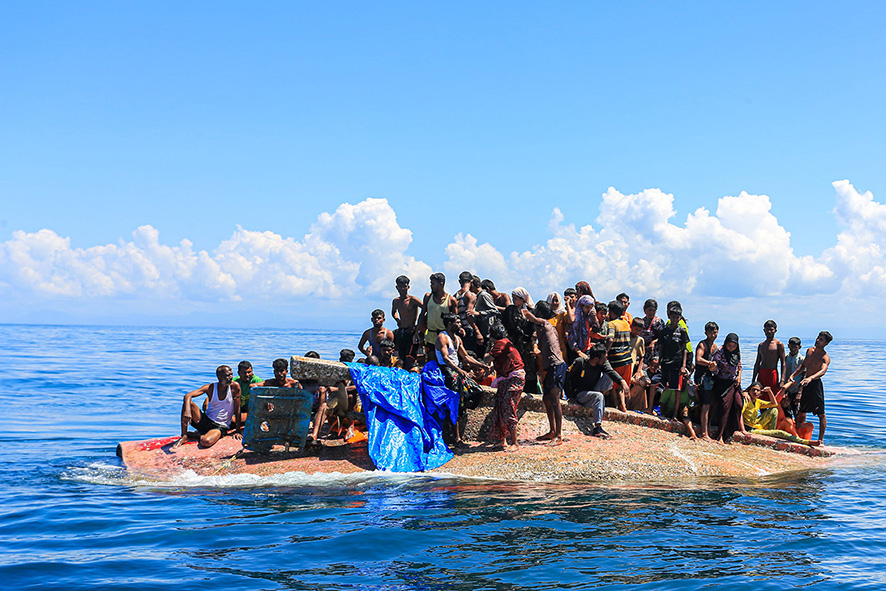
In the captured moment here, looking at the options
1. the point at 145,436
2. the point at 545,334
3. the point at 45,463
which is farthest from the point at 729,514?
the point at 145,436

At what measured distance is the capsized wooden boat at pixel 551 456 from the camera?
35.4 feet

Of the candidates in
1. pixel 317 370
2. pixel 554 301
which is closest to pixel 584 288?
pixel 554 301

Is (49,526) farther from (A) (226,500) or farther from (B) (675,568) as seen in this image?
(B) (675,568)

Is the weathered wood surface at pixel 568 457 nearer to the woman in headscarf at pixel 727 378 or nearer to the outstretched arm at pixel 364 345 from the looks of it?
the woman in headscarf at pixel 727 378

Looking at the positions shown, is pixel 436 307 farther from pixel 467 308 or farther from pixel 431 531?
pixel 431 531

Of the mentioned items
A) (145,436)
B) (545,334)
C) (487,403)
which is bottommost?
(145,436)

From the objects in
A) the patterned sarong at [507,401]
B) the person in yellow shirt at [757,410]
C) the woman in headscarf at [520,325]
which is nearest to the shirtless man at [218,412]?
the patterned sarong at [507,401]

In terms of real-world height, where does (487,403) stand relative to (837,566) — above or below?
above

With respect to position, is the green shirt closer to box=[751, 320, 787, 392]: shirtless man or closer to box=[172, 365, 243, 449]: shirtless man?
box=[172, 365, 243, 449]: shirtless man

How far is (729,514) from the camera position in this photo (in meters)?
9.25

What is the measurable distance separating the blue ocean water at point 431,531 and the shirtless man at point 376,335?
2518mm

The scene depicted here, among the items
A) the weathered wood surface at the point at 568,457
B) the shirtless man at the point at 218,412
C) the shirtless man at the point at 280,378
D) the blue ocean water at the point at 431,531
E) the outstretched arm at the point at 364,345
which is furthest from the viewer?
the outstretched arm at the point at 364,345

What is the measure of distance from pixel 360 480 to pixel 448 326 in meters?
2.76

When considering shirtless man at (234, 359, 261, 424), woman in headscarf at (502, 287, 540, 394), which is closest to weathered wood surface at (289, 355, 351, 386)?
shirtless man at (234, 359, 261, 424)
